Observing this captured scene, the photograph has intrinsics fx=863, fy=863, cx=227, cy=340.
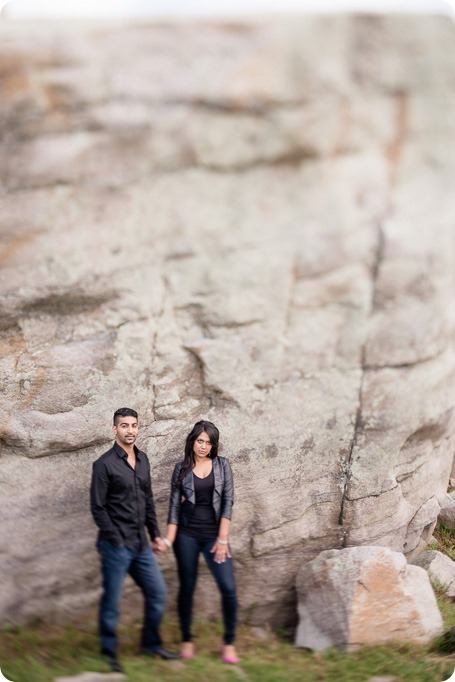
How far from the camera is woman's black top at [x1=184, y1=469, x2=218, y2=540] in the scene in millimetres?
6188

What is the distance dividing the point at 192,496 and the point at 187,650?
45.4 inches

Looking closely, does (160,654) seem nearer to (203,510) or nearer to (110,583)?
(110,583)

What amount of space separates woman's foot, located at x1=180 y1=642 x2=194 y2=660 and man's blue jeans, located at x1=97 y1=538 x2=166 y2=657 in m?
0.27

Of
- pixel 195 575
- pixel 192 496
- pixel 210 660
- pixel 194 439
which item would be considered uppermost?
pixel 194 439

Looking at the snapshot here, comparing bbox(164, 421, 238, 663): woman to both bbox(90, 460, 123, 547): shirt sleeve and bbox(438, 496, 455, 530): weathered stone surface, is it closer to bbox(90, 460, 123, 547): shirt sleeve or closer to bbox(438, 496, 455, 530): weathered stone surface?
bbox(90, 460, 123, 547): shirt sleeve

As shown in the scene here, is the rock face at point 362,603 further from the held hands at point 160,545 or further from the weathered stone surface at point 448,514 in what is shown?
the weathered stone surface at point 448,514

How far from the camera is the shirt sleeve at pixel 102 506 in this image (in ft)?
19.4

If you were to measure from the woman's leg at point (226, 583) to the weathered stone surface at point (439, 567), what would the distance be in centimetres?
236

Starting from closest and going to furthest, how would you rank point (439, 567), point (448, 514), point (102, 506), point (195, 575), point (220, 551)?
point (102, 506), point (220, 551), point (195, 575), point (439, 567), point (448, 514)

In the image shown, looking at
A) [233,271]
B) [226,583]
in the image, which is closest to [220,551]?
[226,583]

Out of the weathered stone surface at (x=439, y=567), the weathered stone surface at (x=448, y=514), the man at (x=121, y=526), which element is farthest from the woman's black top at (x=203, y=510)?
the weathered stone surface at (x=448, y=514)

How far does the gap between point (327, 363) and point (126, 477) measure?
70.5 inches

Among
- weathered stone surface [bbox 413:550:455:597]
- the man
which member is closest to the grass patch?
the man

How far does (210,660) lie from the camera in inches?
247
